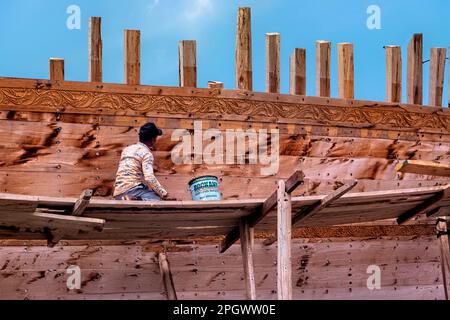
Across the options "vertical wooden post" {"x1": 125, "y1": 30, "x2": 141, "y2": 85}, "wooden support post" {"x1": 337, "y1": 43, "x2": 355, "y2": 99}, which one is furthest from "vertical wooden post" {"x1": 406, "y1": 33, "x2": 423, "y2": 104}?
"vertical wooden post" {"x1": 125, "y1": 30, "x2": 141, "y2": 85}

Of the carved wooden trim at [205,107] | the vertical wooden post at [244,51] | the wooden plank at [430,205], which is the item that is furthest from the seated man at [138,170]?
the wooden plank at [430,205]

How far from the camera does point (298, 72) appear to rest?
13.0 m

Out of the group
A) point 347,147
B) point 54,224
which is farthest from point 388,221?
point 54,224

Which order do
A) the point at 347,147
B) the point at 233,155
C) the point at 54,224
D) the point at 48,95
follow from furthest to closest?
the point at 347,147 < the point at 233,155 < the point at 48,95 < the point at 54,224

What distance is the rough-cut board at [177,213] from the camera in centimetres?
841

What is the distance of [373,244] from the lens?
13.1 m

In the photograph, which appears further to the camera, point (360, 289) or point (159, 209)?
point (360, 289)

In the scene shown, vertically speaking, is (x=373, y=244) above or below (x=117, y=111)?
below

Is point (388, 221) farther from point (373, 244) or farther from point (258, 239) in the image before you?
point (258, 239)

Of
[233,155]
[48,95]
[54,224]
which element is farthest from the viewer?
[233,155]

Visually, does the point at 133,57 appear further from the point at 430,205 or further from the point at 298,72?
the point at 430,205

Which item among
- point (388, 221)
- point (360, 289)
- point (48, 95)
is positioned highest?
point (48, 95)

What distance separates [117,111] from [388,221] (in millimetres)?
4284

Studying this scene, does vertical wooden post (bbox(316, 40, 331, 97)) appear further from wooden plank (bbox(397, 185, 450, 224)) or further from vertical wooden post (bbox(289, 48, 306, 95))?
wooden plank (bbox(397, 185, 450, 224))
